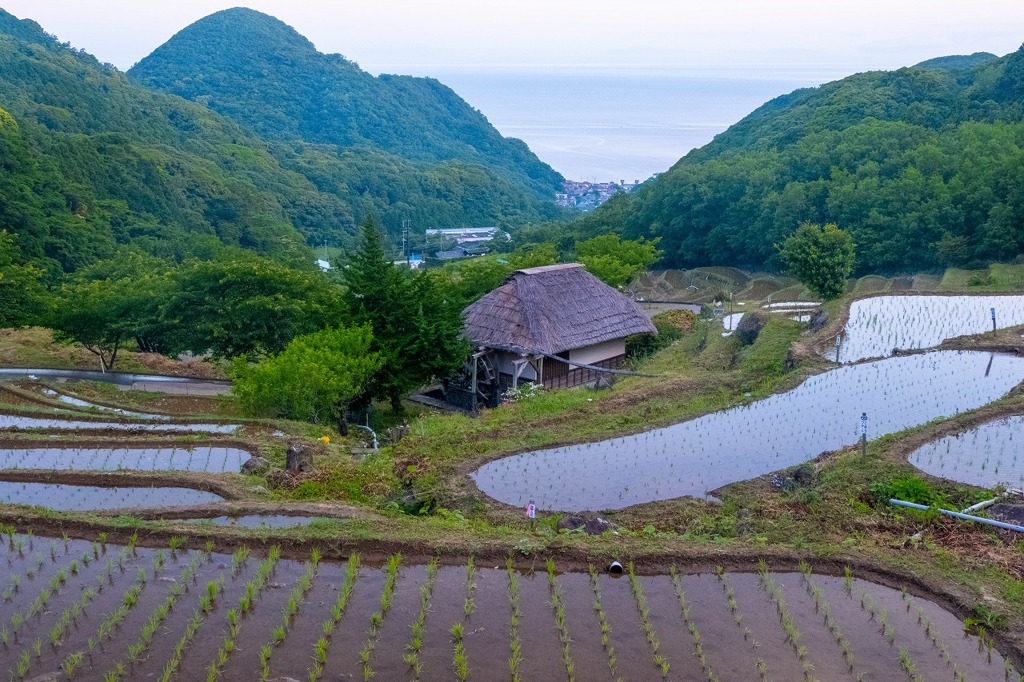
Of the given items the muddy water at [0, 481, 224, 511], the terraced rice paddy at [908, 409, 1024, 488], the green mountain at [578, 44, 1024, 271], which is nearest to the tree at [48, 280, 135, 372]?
the muddy water at [0, 481, 224, 511]

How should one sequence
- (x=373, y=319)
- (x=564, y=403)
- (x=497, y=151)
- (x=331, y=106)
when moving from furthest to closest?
(x=497, y=151) → (x=331, y=106) → (x=373, y=319) → (x=564, y=403)

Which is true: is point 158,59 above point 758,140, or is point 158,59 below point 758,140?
above

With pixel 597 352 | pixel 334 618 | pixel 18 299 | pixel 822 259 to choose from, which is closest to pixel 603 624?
pixel 334 618

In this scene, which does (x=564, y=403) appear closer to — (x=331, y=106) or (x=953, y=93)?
(x=953, y=93)

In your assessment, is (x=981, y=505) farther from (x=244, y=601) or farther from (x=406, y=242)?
(x=406, y=242)

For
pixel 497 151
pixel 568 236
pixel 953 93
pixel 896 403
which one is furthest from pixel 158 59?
pixel 896 403

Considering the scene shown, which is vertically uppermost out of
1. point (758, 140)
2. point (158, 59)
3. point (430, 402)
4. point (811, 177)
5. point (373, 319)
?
point (158, 59)

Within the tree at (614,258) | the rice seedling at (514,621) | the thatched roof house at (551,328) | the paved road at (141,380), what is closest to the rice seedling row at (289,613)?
the rice seedling at (514,621)
